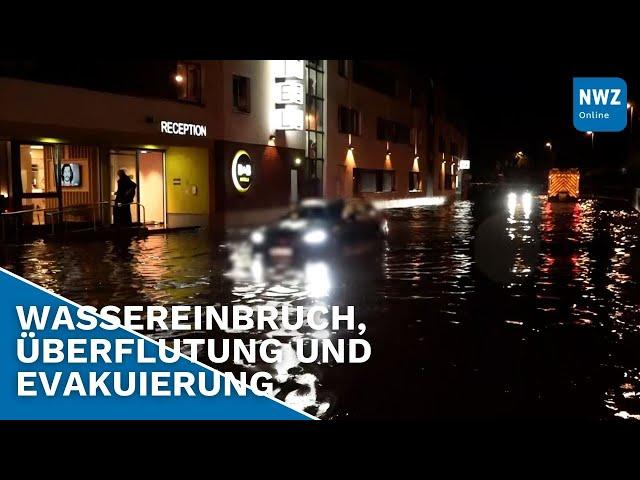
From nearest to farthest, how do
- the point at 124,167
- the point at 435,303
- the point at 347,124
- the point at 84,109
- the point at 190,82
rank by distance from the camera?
the point at 347,124 < the point at 435,303 < the point at 84,109 < the point at 124,167 < the point at 190,82

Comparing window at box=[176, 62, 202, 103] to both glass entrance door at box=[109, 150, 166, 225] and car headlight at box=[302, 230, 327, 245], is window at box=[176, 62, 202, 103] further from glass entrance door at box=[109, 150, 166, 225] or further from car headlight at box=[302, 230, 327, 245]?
car headlight at box=[302, 230, 327, 245]

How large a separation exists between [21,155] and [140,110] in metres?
4.24

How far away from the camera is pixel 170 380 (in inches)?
318

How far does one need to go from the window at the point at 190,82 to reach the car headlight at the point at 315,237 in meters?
26.9

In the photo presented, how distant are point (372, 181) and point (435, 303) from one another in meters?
8.84

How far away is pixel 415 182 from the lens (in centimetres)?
665

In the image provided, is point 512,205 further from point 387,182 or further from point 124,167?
point 387,182

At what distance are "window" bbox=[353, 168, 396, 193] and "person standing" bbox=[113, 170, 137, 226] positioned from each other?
64.5ft

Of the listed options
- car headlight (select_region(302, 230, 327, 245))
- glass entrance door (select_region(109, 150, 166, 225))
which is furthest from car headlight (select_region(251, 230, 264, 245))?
glass entrance door (select_region(109, 150, 166, 225))

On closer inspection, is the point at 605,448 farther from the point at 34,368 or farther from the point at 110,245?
the point at 110,245

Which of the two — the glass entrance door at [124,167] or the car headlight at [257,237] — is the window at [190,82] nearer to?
the glass entrance door at [124,167]

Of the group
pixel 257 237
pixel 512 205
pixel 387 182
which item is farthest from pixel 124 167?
pixel 512 205

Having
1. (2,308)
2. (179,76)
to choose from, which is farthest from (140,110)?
(2,308)

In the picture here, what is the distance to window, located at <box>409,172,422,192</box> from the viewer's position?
619 cm
